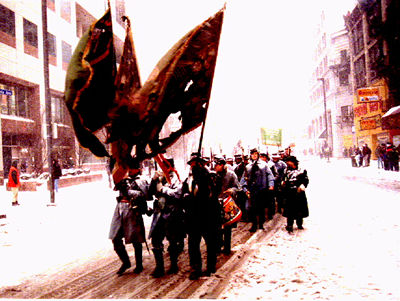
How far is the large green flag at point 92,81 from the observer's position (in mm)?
4281

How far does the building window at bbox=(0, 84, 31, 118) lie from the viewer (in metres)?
23.8

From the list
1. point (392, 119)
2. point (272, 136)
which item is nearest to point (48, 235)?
point (272, 136)

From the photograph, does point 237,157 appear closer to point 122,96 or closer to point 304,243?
point 304,243

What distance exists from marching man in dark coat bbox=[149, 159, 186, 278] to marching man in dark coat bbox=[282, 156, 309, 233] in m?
3.65

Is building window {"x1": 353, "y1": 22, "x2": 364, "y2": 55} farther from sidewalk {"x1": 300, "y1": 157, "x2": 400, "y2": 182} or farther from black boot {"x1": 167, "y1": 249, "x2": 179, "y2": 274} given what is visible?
black boot {"x1": 167, "y1": 249, "x2": 179, "y2": 274}

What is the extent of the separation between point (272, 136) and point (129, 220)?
1886 cm

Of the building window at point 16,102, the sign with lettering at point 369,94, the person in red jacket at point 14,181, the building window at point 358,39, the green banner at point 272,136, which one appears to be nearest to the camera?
the person in red jacket at point 14,181

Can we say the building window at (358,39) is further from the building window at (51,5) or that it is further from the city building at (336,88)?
the building window at (51,5)

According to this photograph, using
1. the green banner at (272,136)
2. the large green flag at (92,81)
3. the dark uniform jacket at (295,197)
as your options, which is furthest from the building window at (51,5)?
the large green flag at (92,81)

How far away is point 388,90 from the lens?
31.3 meters

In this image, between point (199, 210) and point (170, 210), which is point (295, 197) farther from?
point (170, 210)

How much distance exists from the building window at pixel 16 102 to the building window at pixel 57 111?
3.36 m

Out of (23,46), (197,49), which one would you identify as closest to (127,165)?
(197,49)

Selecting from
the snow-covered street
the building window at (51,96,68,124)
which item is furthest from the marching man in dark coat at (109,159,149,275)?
the building window at (51,96,68,124)
